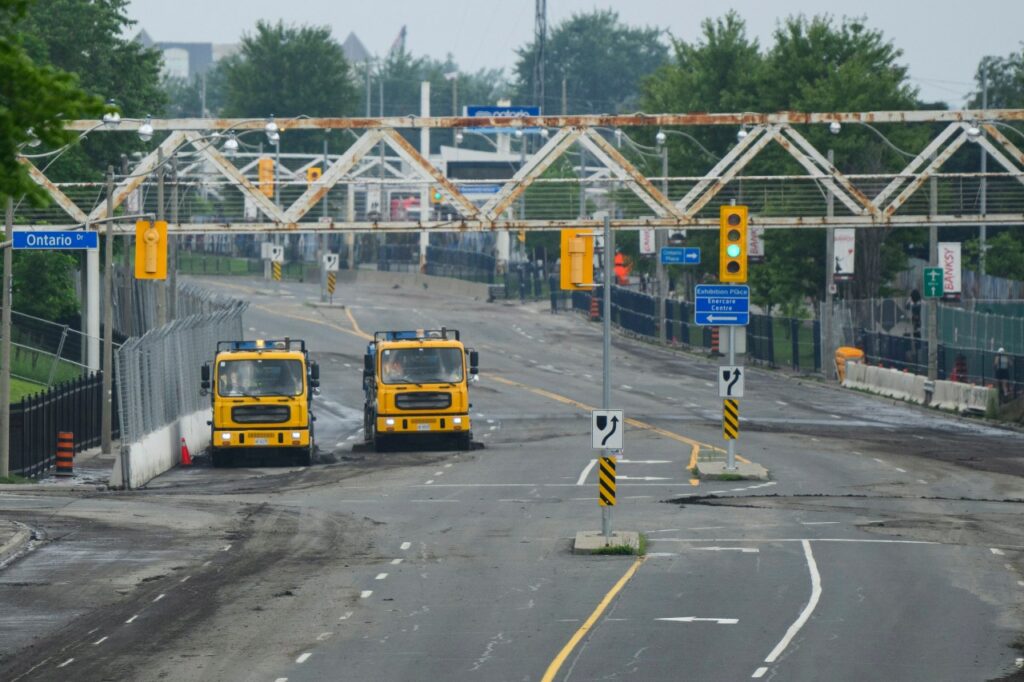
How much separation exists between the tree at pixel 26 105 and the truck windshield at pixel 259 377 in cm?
2821

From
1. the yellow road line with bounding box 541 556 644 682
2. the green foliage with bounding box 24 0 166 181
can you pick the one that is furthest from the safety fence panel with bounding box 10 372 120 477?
the green foliage with bounding box 24 0 166 181

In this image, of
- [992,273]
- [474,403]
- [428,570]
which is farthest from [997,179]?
[428,570]


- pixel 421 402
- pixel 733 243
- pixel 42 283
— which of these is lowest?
pixel 421 402

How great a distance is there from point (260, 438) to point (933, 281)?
2538 cm

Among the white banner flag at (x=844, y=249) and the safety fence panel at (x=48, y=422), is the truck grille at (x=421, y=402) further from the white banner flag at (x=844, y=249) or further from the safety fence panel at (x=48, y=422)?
the white banner flag at (x=844, y=249)

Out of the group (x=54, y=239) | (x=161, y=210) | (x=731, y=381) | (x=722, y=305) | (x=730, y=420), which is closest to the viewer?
(x=730, y=420)

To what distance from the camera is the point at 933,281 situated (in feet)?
198

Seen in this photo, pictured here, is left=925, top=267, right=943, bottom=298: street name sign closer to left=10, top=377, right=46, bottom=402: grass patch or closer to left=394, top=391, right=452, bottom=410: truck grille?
Answer: left=394, top=391, right=452, bottom=410: truck grille

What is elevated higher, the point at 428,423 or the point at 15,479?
the point at 428,423

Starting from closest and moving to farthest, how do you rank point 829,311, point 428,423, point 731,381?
point 731,381
point 428,423
point 829,311

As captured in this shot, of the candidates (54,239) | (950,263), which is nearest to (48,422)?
(54,239)

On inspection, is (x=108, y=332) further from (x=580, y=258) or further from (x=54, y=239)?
(x=580, y=258)

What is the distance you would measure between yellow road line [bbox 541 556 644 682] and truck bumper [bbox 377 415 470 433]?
19160 mm

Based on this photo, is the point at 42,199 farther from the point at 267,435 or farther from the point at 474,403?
the point at 474,403
